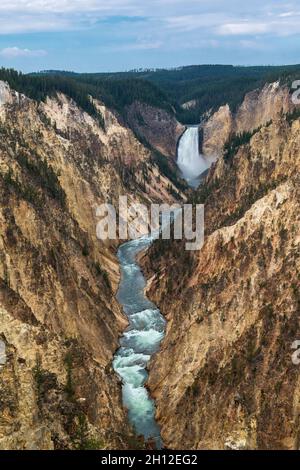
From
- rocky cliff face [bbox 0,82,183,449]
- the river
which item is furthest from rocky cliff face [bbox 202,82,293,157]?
the river

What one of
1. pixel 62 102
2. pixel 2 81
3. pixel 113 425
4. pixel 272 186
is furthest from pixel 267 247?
pixel 62 102

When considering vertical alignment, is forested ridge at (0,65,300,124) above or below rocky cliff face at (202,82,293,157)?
above

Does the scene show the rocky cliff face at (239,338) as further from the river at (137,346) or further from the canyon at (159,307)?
the river at (137,346)

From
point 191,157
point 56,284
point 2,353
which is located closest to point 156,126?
point 191,157

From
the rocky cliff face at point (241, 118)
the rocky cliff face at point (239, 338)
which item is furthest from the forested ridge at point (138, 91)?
the rocky cliff face at point (239, 338)

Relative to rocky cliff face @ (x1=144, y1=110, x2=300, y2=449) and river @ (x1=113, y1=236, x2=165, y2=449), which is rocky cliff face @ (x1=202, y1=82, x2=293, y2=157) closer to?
river @ (x1=113, y1=236, x2=165, y2=449)

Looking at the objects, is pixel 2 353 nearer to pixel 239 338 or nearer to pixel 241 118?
pixel 239 338
